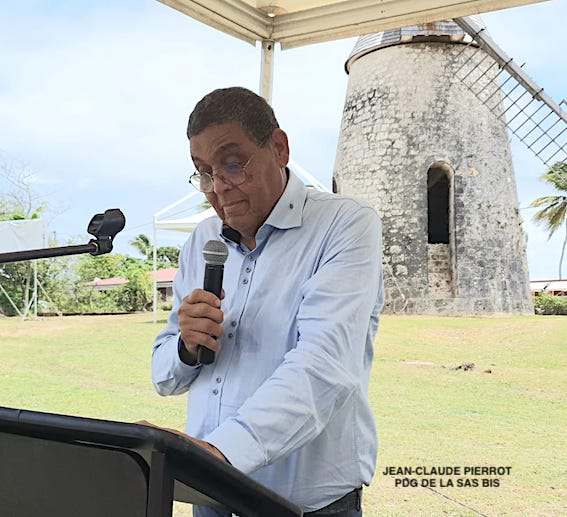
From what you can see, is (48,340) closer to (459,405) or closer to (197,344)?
(459,405)

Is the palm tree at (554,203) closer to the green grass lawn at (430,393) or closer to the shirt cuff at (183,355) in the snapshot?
the green grass lawn at (430,393)

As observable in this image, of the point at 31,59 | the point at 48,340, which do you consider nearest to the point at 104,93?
the point at 31,59

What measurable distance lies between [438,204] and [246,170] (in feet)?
29.0

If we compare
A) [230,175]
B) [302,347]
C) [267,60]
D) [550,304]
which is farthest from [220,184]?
[550,304]

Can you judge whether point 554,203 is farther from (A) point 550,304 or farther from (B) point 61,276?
(B) point 61,276

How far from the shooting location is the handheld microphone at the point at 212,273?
1.06 metres

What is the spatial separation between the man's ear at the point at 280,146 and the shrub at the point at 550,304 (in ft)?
29.2

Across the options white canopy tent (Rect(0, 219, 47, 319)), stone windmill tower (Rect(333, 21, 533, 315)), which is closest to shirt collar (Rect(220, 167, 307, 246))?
white canopy tent (Rect(0, 219, 47, 319))

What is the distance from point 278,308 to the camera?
3.78ft

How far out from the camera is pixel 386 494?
16.8 ft

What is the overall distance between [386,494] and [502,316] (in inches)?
192

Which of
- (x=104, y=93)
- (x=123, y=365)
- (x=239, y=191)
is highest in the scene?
(x=104, y=93)

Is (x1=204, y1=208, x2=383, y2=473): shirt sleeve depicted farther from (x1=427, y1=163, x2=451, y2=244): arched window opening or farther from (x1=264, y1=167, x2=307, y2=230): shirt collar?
(x1=427, y1=163, x2=451, y2=244): arched window opening

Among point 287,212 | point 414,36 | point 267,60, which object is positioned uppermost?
point 414,36
